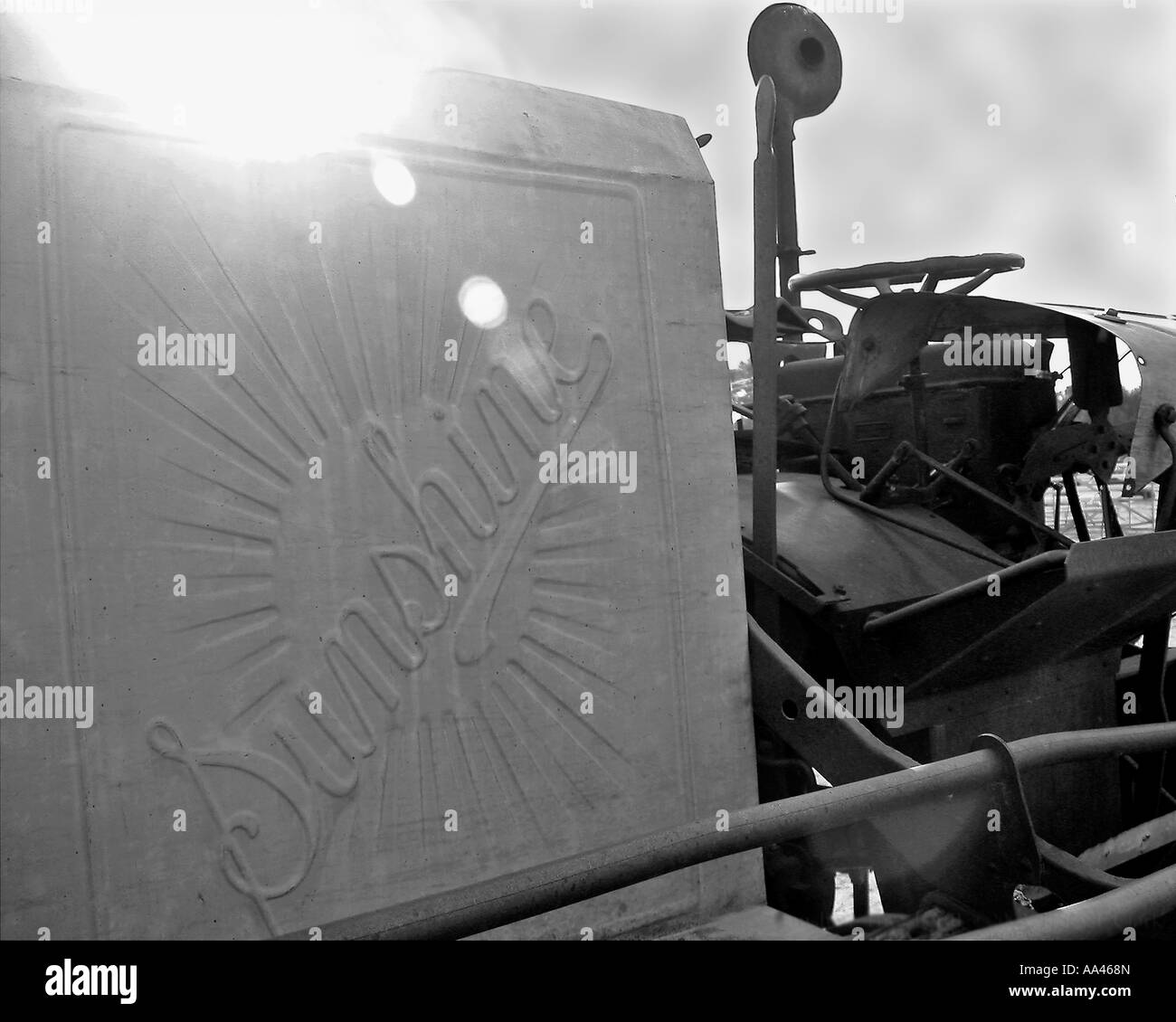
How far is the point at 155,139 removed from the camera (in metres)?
1.67

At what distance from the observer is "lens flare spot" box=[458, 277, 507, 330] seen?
77.2 inches

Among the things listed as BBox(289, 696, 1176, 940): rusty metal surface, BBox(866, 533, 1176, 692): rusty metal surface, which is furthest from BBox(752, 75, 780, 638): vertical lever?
BBox(289, 696, 1176, 940): rusty metal surface

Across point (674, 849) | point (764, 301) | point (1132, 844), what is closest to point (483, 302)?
point (764, 301)

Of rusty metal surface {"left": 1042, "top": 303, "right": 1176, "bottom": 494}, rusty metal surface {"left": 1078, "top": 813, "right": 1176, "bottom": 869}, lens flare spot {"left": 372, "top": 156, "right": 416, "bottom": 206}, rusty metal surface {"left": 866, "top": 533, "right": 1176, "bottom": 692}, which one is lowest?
rusty metal surface {"left": 1078, "top": 813, "right": 1176, "bottom": 869}

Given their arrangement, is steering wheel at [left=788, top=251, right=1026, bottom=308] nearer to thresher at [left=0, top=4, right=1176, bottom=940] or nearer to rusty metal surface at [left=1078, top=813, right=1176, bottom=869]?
thresher at [left=0, top=4, right=1176, bottom=940]

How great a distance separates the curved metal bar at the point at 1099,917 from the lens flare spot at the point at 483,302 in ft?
4.05

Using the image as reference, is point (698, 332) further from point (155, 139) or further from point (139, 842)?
point (139, 842)

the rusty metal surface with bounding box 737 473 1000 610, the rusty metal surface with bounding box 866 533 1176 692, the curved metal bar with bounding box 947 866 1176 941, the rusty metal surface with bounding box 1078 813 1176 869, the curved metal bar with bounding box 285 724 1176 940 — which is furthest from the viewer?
the rusty metal surface with bounding box 737 473 1000 610

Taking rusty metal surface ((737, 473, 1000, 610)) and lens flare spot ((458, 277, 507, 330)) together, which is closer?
lens flare spot ((458, 277, 507, 330))

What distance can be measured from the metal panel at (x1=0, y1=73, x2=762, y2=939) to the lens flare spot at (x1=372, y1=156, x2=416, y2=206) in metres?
0.02

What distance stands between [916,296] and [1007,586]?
789mm

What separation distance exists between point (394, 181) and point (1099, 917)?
1.63 metres
